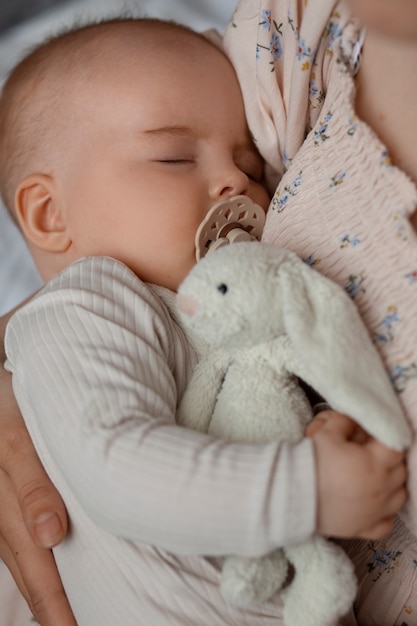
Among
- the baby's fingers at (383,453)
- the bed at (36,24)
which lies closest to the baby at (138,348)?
the baby's fingers at (383,453)

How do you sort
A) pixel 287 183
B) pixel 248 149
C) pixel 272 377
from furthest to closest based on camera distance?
1. pixel 248 149
2. pixel 287 183
3. pixel 272 377

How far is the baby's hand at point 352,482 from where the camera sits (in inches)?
26.3

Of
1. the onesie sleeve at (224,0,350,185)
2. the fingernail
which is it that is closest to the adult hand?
the fingernail

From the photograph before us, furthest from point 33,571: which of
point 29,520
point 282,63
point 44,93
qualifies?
point 282,63

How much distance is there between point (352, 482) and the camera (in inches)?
26.4

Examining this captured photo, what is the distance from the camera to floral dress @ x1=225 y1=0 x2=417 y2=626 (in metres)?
0.77

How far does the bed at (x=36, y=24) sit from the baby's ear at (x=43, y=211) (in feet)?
1.96

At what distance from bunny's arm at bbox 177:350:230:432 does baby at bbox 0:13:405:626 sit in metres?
0.03

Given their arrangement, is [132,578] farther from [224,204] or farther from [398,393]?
[224,204]

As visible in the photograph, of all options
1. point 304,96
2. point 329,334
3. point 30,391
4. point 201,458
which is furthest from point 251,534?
point 304,96

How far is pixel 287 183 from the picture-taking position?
0.95 metres

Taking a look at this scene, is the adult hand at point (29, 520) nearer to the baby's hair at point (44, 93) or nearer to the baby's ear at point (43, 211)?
the baby's ear at point (43, 211)

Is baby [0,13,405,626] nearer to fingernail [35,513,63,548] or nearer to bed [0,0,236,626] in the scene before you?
fingernail [35,513,63,548]

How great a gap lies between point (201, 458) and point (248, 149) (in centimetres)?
63
